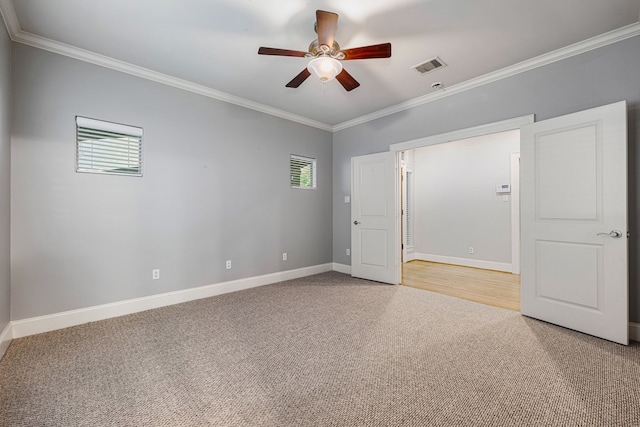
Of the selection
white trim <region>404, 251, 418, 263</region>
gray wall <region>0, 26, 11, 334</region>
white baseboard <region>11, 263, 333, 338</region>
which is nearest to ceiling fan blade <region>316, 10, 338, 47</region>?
gray wall <region>0, 26, 11, 334</region>

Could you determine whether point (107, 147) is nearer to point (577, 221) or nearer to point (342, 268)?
point (342, 268)

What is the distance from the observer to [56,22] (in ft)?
8.02

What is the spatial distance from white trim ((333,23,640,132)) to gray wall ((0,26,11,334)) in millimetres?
4256

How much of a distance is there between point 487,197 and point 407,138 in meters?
2.64

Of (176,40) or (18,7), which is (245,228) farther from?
(18,7)

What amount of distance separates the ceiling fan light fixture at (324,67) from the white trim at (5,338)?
3379 mm

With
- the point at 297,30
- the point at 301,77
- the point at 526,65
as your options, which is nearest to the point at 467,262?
the point at 526,65

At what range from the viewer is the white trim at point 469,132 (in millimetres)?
3208

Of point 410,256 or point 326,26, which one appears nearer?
point 326,26

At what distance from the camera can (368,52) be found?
230 centimetres

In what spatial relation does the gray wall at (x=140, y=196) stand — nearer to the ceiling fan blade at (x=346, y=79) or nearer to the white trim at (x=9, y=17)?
the white trim at (x=9, y=17)

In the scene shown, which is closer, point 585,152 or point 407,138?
point 585,152

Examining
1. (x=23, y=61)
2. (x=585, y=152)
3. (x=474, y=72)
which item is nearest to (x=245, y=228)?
(x=23, y=61)

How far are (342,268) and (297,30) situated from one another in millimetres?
3866
